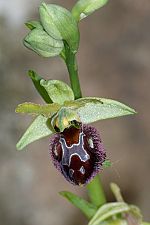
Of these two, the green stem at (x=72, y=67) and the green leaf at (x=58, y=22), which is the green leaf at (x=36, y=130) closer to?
the green stem at (x=72, y=67)

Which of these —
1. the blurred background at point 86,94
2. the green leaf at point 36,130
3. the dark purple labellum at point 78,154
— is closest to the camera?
the dark purple labellum at point 78,154

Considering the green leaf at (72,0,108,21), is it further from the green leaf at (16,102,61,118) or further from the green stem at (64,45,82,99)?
the green leaf at (16,102,61,118)

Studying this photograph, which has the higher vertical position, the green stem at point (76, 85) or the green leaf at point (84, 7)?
the green leaf at point (84, 7)

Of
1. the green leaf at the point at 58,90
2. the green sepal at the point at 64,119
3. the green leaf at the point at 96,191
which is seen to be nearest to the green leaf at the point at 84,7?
the green leaf at the point at 58,90

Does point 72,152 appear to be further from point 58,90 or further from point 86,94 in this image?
point 86,94

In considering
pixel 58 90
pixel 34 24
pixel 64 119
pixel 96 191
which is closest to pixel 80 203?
pixel 96 191
